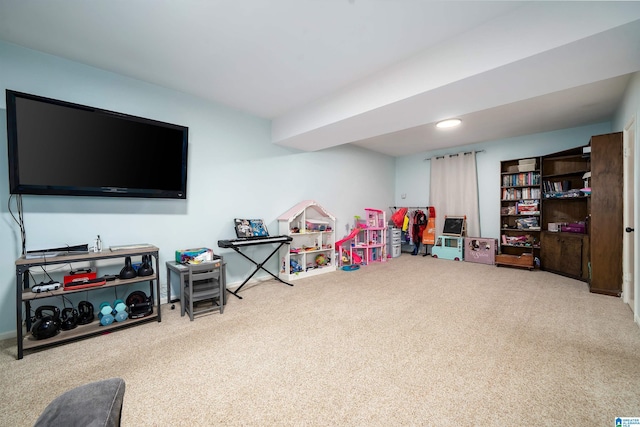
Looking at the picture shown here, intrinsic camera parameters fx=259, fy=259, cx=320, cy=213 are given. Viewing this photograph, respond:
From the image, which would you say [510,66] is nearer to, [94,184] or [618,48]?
[618,48]

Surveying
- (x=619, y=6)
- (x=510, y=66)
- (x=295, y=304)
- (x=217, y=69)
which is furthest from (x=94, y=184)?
(x=619, y=6)

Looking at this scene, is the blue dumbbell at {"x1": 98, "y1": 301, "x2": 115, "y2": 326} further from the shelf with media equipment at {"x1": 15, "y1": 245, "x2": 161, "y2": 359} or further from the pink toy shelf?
the pink toy shelf

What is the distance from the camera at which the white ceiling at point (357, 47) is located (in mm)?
1796

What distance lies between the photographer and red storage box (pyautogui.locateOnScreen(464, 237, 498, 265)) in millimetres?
5148

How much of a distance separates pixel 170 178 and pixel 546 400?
3.70 metres

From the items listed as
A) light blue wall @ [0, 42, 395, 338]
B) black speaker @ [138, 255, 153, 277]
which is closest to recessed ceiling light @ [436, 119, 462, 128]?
light blue wall @ [0, 42, 395, 338]

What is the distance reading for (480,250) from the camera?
17.4ft

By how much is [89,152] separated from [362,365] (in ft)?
10.2

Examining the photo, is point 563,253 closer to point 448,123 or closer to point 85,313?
point 448,123

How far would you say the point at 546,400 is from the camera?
4.99ft

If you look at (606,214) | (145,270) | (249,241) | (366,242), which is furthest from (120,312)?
(606,214)

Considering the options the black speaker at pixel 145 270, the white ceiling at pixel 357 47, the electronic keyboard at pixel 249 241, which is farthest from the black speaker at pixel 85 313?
the white ceiling at pixel 357 47

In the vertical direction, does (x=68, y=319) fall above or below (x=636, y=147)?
below

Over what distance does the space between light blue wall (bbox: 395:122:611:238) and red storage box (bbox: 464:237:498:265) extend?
0.39 metres
